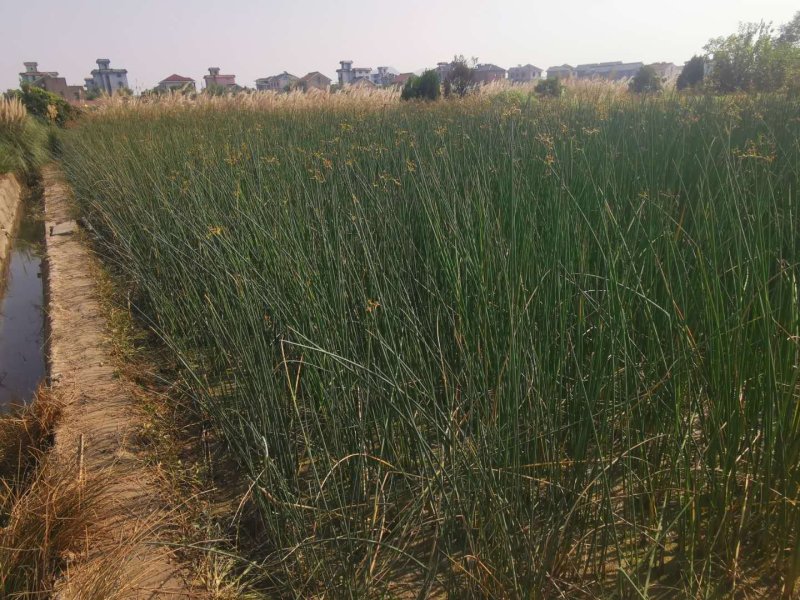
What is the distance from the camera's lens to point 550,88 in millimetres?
13234

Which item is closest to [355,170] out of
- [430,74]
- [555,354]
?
[555,354]

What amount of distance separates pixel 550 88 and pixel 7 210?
10.7m

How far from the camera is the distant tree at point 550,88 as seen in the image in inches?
511

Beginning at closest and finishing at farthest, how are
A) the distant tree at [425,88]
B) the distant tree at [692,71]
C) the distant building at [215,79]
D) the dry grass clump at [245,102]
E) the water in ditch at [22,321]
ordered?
the water in ditch at [22,321]
the dry grass clump at [245,102]
the distant tree at [425,88]
the distant tree at [692,71]
the distant building at [215,79]

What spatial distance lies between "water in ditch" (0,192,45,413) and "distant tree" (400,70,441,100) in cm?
795

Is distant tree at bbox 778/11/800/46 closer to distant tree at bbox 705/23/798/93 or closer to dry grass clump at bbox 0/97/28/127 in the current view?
distant tree at bbox 705/23/798/93

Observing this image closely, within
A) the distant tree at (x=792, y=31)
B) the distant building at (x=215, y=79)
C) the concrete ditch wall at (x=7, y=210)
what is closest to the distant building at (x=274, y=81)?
the distant building at (x=215, y=79)

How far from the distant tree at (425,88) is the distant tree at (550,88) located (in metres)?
2.36

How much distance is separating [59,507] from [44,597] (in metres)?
0.22

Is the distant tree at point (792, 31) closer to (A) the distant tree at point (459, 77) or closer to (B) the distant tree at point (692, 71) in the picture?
(B) the distant tree at point (692, 71)

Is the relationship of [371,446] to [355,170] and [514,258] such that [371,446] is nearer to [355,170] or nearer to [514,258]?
[514,258]

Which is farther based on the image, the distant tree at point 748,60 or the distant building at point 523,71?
the distant building at point 523,71

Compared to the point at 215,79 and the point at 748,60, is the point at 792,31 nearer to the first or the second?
the point at 748,60

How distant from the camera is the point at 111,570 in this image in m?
1.37
